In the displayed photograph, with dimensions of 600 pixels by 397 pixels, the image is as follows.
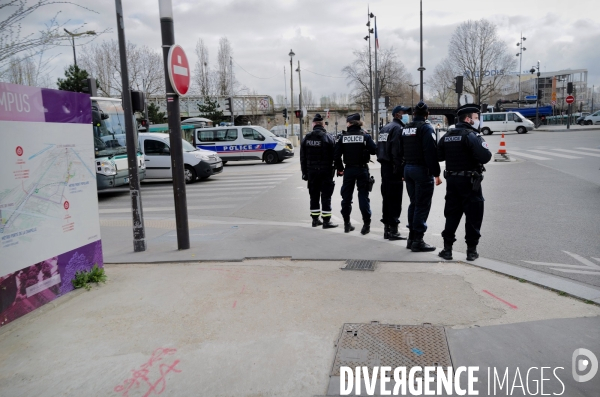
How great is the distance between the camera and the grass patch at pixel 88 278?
5176 mm

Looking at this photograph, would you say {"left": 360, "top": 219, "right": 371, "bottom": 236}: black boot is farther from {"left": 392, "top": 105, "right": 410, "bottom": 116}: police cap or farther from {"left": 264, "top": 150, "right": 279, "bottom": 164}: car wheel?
{"left": 264, "top": 150, "right": 279, "bottom": 164}: car wheel

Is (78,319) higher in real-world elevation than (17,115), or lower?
lower

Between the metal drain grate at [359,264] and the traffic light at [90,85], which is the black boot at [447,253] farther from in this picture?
the traffic light at [90,85]

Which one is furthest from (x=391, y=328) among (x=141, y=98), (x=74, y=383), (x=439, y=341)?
(x=141, y=98)

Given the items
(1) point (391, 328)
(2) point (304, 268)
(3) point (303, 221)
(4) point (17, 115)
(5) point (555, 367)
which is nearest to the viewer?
(5) point (555, 367)

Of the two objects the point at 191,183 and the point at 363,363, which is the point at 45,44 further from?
the point at 191,183

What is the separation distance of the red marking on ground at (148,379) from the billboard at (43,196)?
5.51 ft

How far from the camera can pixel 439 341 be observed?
12.0 ft

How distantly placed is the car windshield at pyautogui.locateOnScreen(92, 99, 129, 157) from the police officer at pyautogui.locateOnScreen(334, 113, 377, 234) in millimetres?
8660

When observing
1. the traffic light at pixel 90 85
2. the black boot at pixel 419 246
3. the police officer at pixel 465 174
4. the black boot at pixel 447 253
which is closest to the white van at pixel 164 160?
the traffic light at pixel 90 85

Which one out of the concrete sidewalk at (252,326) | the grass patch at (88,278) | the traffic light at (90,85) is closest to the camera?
the concrete sidewalk at (252,326)

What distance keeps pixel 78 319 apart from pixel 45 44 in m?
2.40

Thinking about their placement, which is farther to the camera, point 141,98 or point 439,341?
point 141,98

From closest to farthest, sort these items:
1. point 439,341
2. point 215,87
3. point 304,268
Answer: point 439,341 < point 304,268 < point 215,87
